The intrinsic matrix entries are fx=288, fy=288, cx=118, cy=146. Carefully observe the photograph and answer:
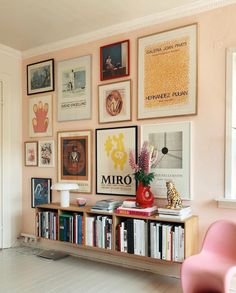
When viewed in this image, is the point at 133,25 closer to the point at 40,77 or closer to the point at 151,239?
the point at 40,77

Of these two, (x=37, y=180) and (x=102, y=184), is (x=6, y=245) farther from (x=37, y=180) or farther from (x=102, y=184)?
(x=102, y=184)

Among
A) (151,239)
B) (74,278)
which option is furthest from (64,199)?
(151,239)

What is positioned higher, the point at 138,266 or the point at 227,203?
the point at 227,203

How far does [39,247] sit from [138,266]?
1.43 metres

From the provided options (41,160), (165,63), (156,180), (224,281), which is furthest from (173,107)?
(41,160)

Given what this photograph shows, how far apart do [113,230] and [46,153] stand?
1.45 metres

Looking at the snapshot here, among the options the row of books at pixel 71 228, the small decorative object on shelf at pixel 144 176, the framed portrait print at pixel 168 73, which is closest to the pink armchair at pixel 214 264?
the small decorative object on shelf at pixel 144 176

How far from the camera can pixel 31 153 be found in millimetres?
3840

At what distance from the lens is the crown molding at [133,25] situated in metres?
2.66

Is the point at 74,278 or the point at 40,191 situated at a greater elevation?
the point at 40,191

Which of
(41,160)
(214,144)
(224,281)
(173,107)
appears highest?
(173,107)

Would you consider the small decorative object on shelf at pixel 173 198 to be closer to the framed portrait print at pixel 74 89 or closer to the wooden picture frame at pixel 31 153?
the framed portrait print at pixel 74 89

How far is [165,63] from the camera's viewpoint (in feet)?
9.43

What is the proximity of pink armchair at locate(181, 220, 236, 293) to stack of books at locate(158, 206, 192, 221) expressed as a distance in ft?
0.80
